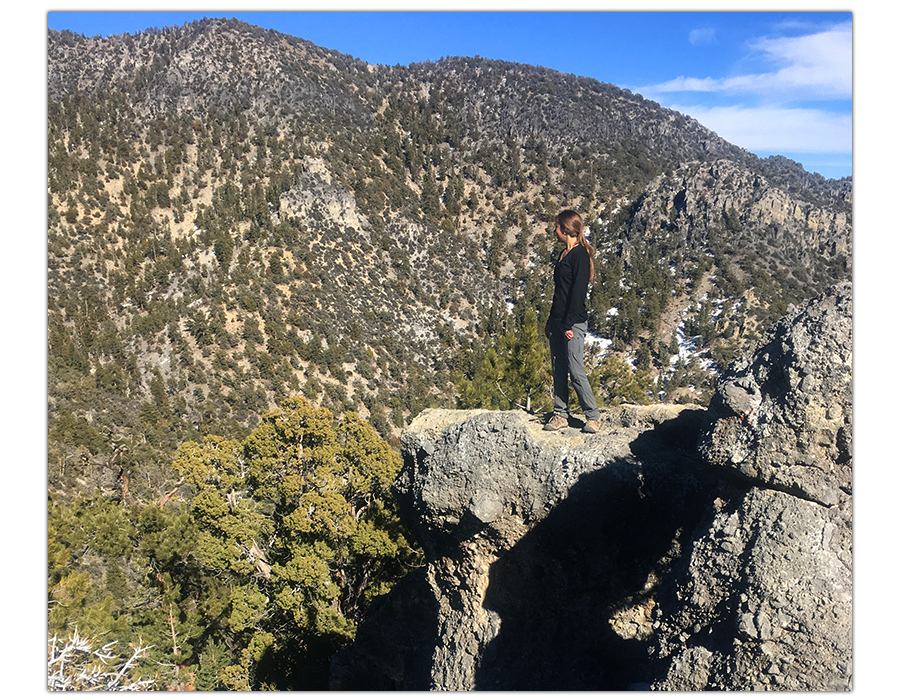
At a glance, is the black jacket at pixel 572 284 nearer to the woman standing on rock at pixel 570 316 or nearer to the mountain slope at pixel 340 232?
the woman standing on rock at pixel 570 316

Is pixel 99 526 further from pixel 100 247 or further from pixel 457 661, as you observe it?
pixel 100 247

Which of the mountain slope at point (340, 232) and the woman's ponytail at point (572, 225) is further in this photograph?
the mountain slope at point (340, 232)

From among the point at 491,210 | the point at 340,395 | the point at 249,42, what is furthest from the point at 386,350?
the point at 249,42

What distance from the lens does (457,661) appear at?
6582 mm

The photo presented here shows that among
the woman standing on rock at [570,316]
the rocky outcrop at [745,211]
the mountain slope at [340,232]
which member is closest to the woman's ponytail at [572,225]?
the woman standing on rock at [570,316]

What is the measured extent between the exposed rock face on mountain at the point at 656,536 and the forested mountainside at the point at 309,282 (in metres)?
6.01

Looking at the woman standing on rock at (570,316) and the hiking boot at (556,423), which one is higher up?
the woman standing on rock at (570,316)

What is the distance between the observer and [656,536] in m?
5.91

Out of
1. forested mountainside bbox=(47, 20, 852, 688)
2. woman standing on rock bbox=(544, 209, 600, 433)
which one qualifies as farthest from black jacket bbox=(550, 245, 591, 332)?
forested mountainside bbox=(47, 20, 852, 688)

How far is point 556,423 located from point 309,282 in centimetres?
4124

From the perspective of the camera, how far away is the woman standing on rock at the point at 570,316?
242 inches

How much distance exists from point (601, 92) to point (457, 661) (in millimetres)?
99174

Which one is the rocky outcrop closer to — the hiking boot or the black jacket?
the hiking boot

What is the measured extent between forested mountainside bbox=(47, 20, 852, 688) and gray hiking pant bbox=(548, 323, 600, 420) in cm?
786
